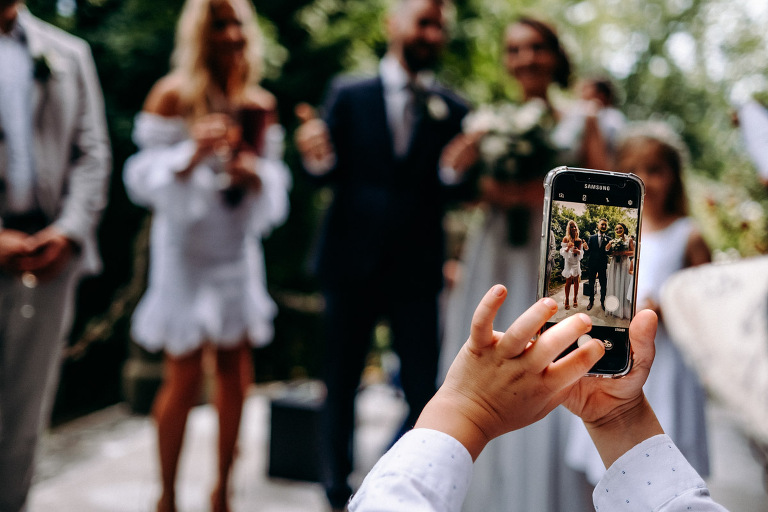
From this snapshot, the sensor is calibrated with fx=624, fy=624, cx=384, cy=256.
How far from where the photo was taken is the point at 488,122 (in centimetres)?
249

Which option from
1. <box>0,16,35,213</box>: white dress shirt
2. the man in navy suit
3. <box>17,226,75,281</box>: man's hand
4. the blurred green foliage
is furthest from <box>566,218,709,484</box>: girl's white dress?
<box>0,16,35,213</box>: white dress shirt

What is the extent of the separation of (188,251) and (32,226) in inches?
23.8

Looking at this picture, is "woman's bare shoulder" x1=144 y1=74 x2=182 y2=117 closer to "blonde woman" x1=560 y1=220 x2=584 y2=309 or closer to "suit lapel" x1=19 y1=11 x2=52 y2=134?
"suit lapel" x1=19 y1=11 x2=52 y2=134

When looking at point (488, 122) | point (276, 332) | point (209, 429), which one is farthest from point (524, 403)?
point (276, 332)

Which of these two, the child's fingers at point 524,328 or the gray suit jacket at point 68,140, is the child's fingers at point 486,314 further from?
the gray suit jacket at point 68,140

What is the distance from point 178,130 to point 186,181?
222mm

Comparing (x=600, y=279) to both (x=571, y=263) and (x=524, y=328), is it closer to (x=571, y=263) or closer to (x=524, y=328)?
(x=571, y=263)

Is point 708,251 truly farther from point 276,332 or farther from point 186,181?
point 276,332

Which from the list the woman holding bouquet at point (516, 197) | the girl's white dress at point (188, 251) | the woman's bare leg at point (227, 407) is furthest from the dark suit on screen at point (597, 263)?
the woman's bare leg at point (227, 407)

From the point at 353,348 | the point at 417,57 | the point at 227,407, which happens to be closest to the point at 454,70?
the point at 417,57

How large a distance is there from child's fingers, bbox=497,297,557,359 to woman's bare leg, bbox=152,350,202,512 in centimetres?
194

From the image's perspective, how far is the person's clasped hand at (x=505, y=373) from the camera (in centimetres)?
67

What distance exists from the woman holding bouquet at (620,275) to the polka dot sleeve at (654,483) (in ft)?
0.54

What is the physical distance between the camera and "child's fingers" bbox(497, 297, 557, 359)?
2.16 ft
